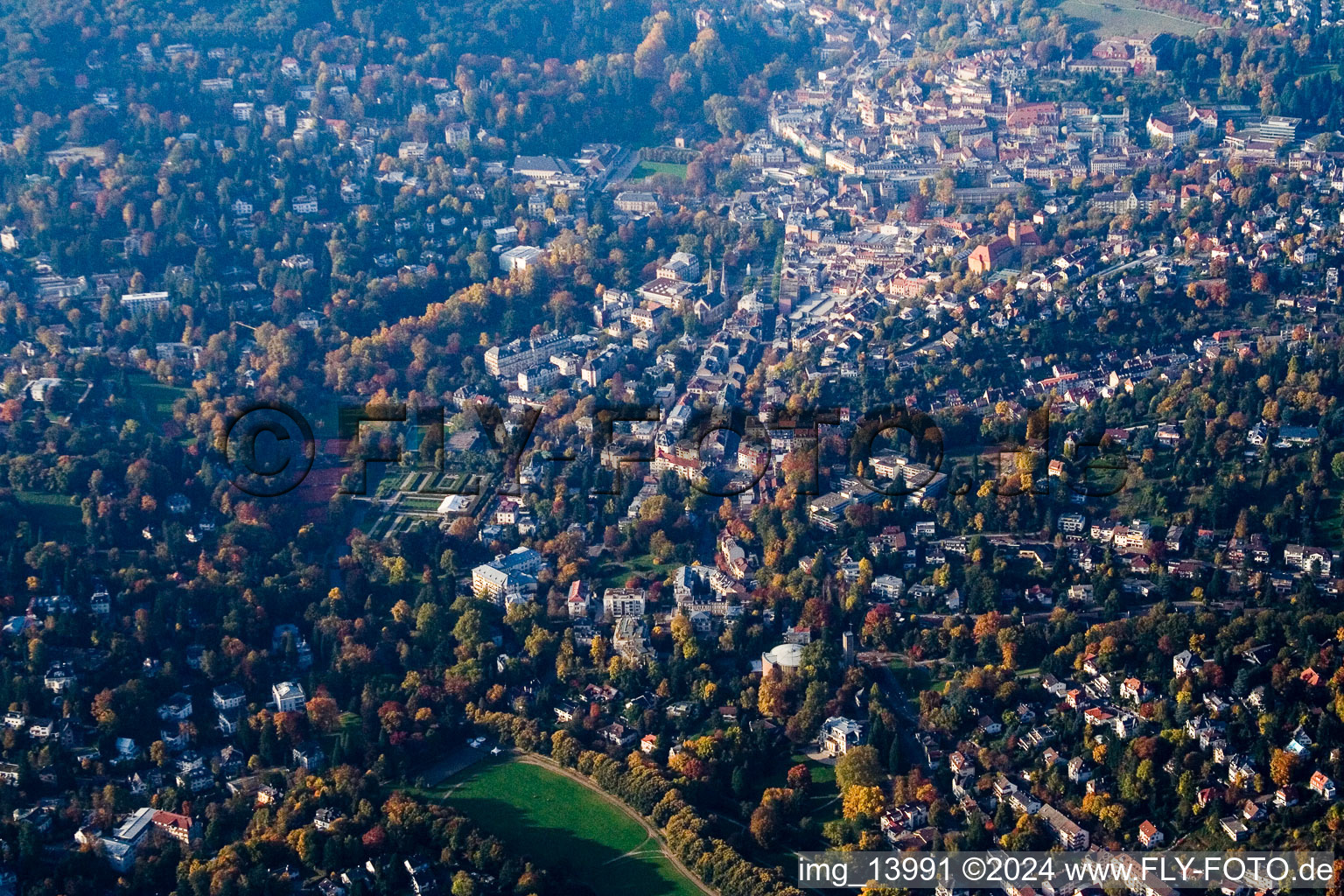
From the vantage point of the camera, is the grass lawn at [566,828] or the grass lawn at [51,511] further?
the grass lawn at [51,511]

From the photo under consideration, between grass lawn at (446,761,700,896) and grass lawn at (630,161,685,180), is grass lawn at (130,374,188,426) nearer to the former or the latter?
grass lawn at (446,761,700,896)

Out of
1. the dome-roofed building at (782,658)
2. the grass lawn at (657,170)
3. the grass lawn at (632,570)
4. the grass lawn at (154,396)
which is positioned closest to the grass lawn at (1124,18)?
the grass lawn at (657,170)

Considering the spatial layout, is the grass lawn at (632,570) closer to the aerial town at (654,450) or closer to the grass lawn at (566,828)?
the aerial town at (654,450)

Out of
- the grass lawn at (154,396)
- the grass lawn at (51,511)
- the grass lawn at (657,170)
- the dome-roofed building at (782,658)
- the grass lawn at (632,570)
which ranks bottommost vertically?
the grass lawn at (657,170)

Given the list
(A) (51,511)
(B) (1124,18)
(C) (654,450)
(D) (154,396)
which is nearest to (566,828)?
(C) (654,450)

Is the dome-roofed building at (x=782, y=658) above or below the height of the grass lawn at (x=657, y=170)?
above

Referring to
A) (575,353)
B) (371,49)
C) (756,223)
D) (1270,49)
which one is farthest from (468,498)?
(1270,49)
